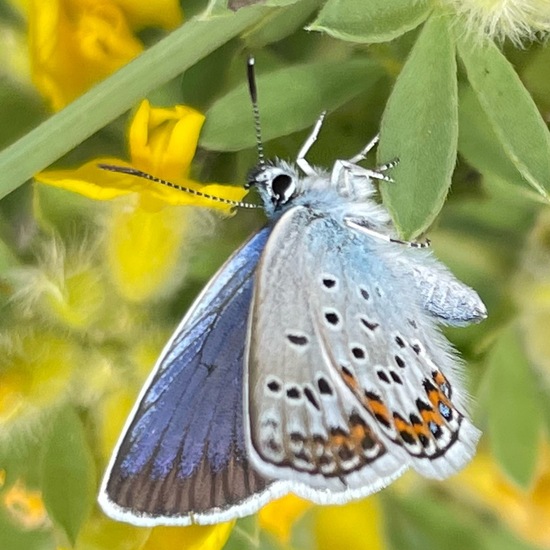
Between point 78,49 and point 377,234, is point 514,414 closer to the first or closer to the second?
point 377,234

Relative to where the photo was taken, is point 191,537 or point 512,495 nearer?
point 191,537

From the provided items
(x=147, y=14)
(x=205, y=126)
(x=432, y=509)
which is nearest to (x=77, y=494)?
(x=205, y=126)

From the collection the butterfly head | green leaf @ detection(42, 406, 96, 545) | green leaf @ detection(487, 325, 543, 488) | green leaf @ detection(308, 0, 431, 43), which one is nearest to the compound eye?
the butterfly head

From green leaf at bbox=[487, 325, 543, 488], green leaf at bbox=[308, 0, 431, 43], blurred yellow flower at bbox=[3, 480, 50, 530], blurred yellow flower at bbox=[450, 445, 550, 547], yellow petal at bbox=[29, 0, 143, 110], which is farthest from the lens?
blurred yellow flower at bbox=[450, 445, 550, 547]

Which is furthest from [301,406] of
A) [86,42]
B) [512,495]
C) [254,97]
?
[512,495]

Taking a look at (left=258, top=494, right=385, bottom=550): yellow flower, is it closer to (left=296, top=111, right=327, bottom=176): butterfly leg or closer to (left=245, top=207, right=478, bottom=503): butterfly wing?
(left=245, top=207, right=478, bottom=503): butterfly wing

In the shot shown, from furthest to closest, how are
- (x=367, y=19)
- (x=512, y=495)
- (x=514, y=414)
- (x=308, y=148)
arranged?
(x=512, y=495)
(x=514, y=414)
(x=308, y=148)
(x=367, y=19)

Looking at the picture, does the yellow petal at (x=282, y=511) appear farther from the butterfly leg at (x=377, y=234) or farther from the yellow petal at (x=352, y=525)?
the butterfly leg at (x=377, y=234)
